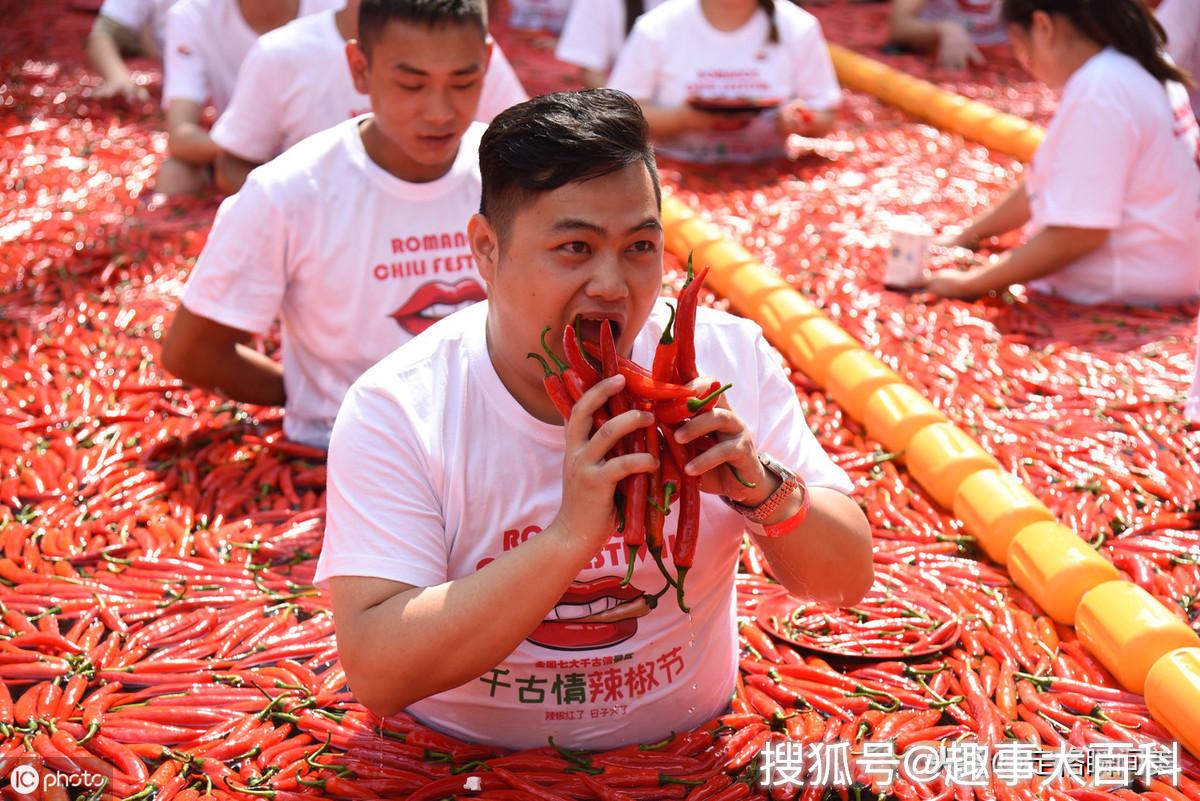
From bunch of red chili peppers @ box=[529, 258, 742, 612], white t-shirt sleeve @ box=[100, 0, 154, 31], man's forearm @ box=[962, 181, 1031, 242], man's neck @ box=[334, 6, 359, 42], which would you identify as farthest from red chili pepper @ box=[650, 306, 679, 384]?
white t-shirt sleeve @ box=[100, 0, 154, 31]

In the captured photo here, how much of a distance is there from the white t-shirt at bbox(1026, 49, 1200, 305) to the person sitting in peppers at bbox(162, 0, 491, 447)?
2.76 meters

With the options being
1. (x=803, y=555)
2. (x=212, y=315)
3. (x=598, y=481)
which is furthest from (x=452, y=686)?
(x=212, y=315)

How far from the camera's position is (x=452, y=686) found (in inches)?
90.2

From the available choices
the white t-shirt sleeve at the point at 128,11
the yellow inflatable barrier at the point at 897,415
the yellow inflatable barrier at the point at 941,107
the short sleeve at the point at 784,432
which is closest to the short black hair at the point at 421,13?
the short sleeve at the point at 784,432

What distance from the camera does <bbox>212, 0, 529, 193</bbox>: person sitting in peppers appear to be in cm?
568

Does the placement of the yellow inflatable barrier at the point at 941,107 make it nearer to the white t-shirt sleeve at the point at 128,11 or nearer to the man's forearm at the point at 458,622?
the white t-shirt sleeve at the point at 128,11

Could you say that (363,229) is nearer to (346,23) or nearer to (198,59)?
(346,23)

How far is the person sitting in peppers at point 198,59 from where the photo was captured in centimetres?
723

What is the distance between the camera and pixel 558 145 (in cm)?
220

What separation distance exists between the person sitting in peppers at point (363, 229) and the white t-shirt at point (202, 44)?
343 centimetres

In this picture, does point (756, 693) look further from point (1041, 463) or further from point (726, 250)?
point (726, 250)

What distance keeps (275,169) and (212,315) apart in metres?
0.50

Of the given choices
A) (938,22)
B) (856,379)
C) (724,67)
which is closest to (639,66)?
(724,67)

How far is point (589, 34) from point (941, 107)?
2.46 meters
